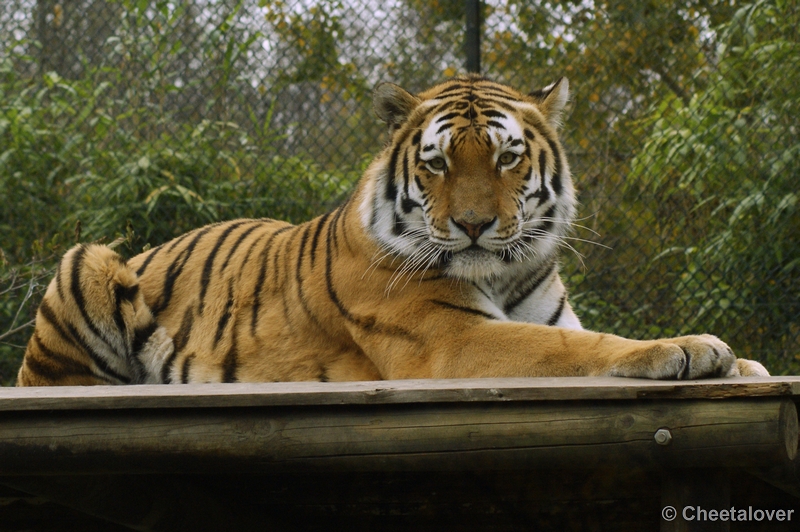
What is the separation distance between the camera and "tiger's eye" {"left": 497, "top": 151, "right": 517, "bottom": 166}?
80.9 inches

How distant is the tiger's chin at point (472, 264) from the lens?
1.99 meters

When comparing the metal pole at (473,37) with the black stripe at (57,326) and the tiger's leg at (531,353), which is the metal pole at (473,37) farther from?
the black stripe at (57,326)

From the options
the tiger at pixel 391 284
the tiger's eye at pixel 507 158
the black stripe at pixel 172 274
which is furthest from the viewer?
the black stripe at pixel 172 274

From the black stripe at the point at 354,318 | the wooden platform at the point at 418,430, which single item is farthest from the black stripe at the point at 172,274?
the wooden platform at the point at 418,430

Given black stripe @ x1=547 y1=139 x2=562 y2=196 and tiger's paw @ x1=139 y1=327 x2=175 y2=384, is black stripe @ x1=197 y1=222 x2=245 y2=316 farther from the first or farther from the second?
black stripe @ x1=547 y1=139 x2=562 y2=196

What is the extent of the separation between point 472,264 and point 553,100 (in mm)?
590

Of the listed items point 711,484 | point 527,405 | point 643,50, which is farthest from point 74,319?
point 643,50

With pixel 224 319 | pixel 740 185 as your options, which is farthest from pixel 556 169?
pixel 740 185

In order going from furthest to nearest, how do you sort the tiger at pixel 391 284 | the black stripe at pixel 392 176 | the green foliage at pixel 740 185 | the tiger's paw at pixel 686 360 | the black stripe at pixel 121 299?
the green foliage at pixel 740 185 < the black stripe at pixel 121 299 < the black stripe at pixel 392 176 < the tiger at pixel 391 284 < the tiger's paw at pixel 686 360

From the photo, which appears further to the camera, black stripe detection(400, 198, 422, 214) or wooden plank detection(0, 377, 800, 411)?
black stripe detection(400, 198, 422, 214)

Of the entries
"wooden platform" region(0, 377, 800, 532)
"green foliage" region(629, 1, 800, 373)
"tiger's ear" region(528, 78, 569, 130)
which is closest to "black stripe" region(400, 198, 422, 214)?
"tiger's ear" region(528, 78, 569, 130)

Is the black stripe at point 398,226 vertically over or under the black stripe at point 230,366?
over

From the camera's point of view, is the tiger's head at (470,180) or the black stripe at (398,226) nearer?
the tiger's head at (470,180)

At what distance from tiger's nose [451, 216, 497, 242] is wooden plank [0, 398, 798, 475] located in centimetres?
70
